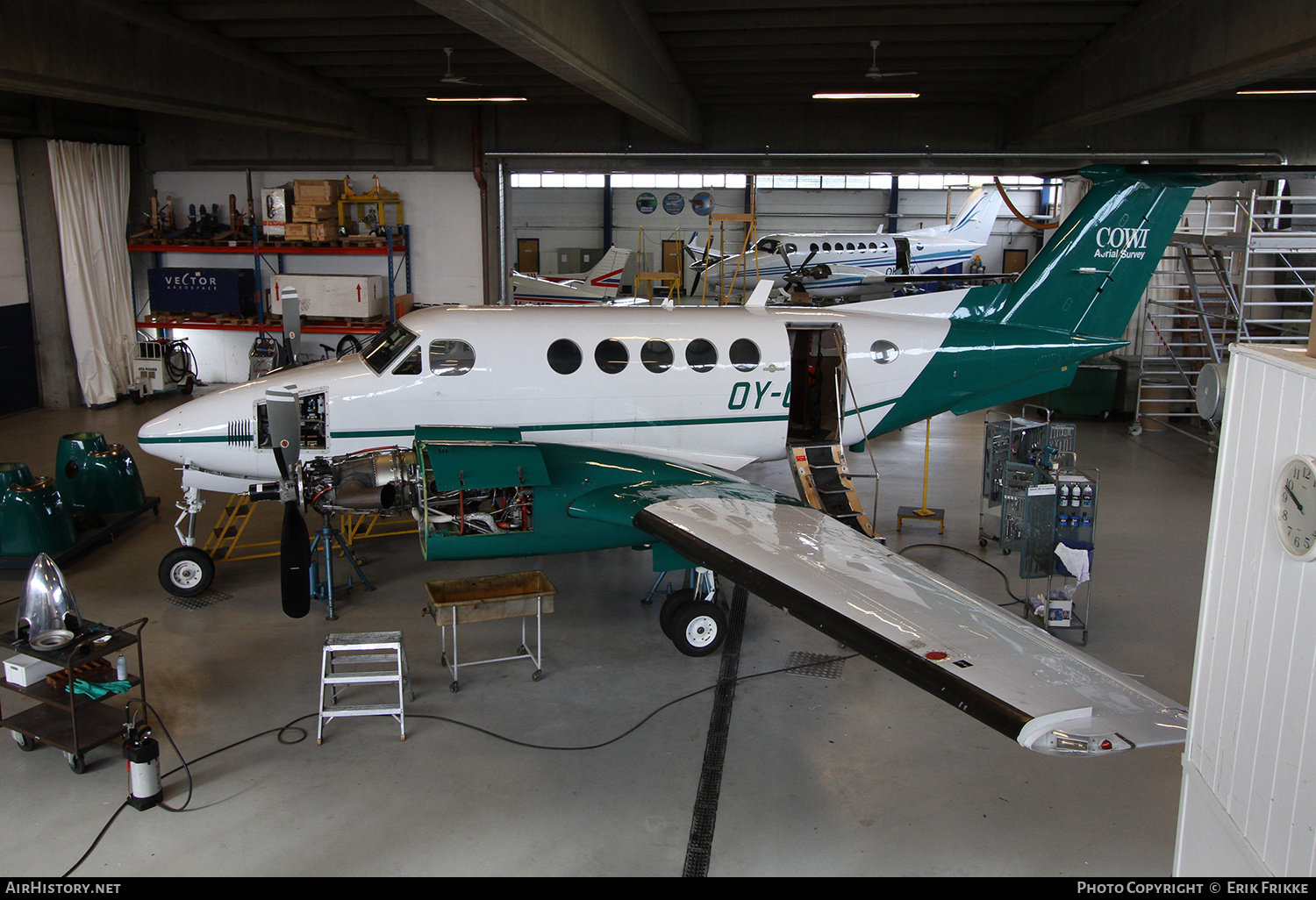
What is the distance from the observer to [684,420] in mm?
11094

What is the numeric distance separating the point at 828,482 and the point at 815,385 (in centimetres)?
201

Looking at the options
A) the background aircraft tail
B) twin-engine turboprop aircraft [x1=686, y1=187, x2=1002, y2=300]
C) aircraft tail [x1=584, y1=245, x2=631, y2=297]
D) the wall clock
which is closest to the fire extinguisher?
the wall clock

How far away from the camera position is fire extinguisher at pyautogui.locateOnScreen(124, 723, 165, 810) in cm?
626

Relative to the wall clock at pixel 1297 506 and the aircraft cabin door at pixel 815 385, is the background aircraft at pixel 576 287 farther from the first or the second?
the wall clock at pixel 1297 506

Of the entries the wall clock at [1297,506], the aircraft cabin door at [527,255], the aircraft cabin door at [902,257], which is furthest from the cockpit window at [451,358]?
the aircraft cabin door at [527,255]

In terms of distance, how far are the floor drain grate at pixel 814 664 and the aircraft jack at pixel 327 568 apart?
486 cm

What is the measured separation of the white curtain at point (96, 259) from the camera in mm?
19141

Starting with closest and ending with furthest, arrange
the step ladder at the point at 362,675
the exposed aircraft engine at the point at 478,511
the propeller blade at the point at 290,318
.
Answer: the step ladder at the point at 362,675 < the exposed aircraft engine at the point at 478,511 < the propeller blade at the point at 290,318

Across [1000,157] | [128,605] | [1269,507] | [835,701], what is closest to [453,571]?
[128,605]

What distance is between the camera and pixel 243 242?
20953 millimetres

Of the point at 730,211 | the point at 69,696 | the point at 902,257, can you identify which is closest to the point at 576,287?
the point at 902,257

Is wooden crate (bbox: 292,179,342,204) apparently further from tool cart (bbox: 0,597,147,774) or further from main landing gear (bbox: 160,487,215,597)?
tool cart (bbox: 0,597,147,774)

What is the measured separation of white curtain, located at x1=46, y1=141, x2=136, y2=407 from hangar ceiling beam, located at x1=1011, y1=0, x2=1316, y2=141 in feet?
64.8

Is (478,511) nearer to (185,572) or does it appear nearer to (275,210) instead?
(185,572)
